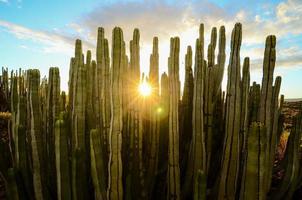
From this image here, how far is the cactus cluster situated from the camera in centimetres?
212

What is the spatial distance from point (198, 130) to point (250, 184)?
0.74 m

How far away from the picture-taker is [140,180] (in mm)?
2471

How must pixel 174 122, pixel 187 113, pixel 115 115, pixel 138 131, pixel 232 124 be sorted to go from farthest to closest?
pixel 187 113 → pixel 138 131 → pixel 174 122 → pixel 232 124 → pixel 115 115

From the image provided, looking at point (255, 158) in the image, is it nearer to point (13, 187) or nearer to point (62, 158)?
point (62, 158)

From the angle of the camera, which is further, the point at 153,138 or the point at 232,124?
the point at 153,138

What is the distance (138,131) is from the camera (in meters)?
2.52

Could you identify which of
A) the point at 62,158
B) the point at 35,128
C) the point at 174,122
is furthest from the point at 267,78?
the point at 35,128

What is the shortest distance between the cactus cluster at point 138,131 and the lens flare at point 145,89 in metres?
0.04

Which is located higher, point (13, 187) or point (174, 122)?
point (174, 122)

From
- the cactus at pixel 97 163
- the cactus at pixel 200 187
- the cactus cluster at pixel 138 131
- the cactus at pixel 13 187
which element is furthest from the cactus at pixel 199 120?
the cactus at pixel 13 187

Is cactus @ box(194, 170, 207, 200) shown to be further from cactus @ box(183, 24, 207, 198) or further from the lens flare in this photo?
the lens flare

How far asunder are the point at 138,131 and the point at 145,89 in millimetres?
402

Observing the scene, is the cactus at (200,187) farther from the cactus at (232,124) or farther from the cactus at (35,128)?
the cactus at (35,128)

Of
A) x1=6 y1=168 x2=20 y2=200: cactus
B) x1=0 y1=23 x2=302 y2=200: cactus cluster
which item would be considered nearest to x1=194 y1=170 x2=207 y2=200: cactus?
x1=0 y1=23 x2=302 y2=200: cactus cluster
